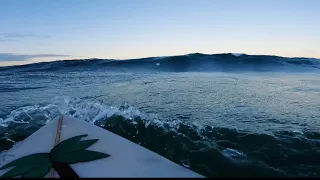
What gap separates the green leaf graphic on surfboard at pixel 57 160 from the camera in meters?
1.63

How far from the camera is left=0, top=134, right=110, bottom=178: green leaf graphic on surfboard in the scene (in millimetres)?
1629

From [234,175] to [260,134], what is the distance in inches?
47.9

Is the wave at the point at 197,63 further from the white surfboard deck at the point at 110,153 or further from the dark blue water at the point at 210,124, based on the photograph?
the white surfboard deck at the point at 110,153

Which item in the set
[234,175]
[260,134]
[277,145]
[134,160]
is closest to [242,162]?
[234,175]

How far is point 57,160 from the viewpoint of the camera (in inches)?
68.9

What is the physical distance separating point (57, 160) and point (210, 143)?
208 centimetres

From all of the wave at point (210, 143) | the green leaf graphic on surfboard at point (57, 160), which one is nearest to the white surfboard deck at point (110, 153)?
the green leaf graphic on surfboard at point (57, 160)

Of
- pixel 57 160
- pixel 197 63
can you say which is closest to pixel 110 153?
pixel 57 160

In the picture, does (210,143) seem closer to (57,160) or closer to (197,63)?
(57,160)

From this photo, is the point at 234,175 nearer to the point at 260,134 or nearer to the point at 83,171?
the point at 260,134

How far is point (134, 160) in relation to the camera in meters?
1.81

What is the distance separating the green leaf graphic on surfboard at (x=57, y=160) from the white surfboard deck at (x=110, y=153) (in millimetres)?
53

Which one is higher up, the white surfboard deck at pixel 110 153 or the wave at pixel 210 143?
the white surfboard deck at pixel 110 153

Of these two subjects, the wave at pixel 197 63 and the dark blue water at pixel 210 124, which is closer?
the dark blue water at pixel 210 124
